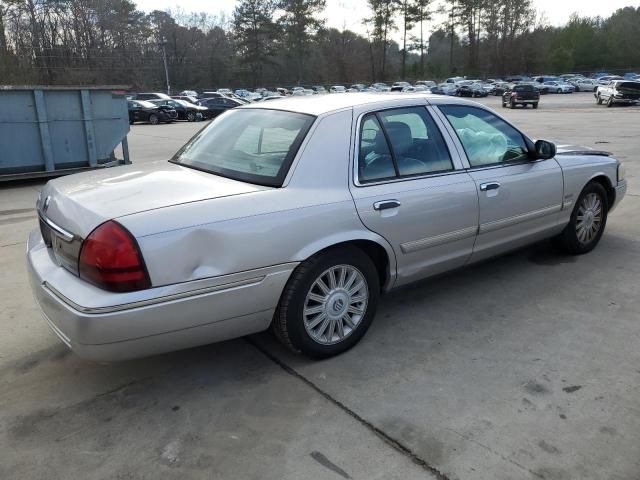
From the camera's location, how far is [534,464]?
2387 mm

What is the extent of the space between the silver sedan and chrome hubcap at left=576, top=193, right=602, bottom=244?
68cm

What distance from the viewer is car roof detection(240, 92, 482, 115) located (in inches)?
136

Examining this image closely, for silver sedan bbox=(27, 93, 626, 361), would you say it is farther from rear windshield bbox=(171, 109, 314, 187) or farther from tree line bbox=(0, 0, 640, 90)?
tree line bbox=(0, 0, 640, 90)

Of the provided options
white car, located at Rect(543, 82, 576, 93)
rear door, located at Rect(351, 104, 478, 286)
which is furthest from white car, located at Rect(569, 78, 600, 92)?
rear door, located at Rect(351, 104, 478, 286)

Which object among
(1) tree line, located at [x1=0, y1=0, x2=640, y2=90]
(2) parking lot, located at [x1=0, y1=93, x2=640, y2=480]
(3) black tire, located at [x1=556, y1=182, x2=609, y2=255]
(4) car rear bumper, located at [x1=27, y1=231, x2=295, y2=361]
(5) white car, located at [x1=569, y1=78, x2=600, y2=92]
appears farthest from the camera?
(1) tree line, located at [x1=0, y1=0, x2=640, y2=90]

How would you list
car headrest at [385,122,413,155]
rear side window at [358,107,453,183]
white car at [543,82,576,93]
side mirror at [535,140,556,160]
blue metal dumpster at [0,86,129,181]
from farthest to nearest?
white car at [543,82,576,93] < blue metal dumpster at [0,86,129,181] < side mirror at [535,140,556,160] < car headrest at [385,122,413,155] < rear side window at [358,107,453,183]

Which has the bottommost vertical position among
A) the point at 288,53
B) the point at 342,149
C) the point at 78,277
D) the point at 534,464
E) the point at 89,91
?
the point at 534,464

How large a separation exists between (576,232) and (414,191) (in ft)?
7.49

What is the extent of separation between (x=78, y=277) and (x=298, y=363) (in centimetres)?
136

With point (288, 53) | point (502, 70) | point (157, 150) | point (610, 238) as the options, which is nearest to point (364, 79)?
point (288, 53)

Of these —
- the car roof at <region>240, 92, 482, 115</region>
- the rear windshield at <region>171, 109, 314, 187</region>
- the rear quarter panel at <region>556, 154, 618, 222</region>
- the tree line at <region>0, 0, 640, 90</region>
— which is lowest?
the rear quarter panel at <region>556, 154, 618, 222</region>

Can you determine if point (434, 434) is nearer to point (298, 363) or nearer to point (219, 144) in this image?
point (298, 363)

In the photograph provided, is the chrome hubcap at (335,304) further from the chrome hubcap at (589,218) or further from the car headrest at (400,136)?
the chrome hubcap at (589,218)

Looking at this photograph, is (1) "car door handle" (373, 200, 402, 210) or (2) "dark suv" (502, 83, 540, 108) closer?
(1) "car door handle" (373, 200, 402, 210)
